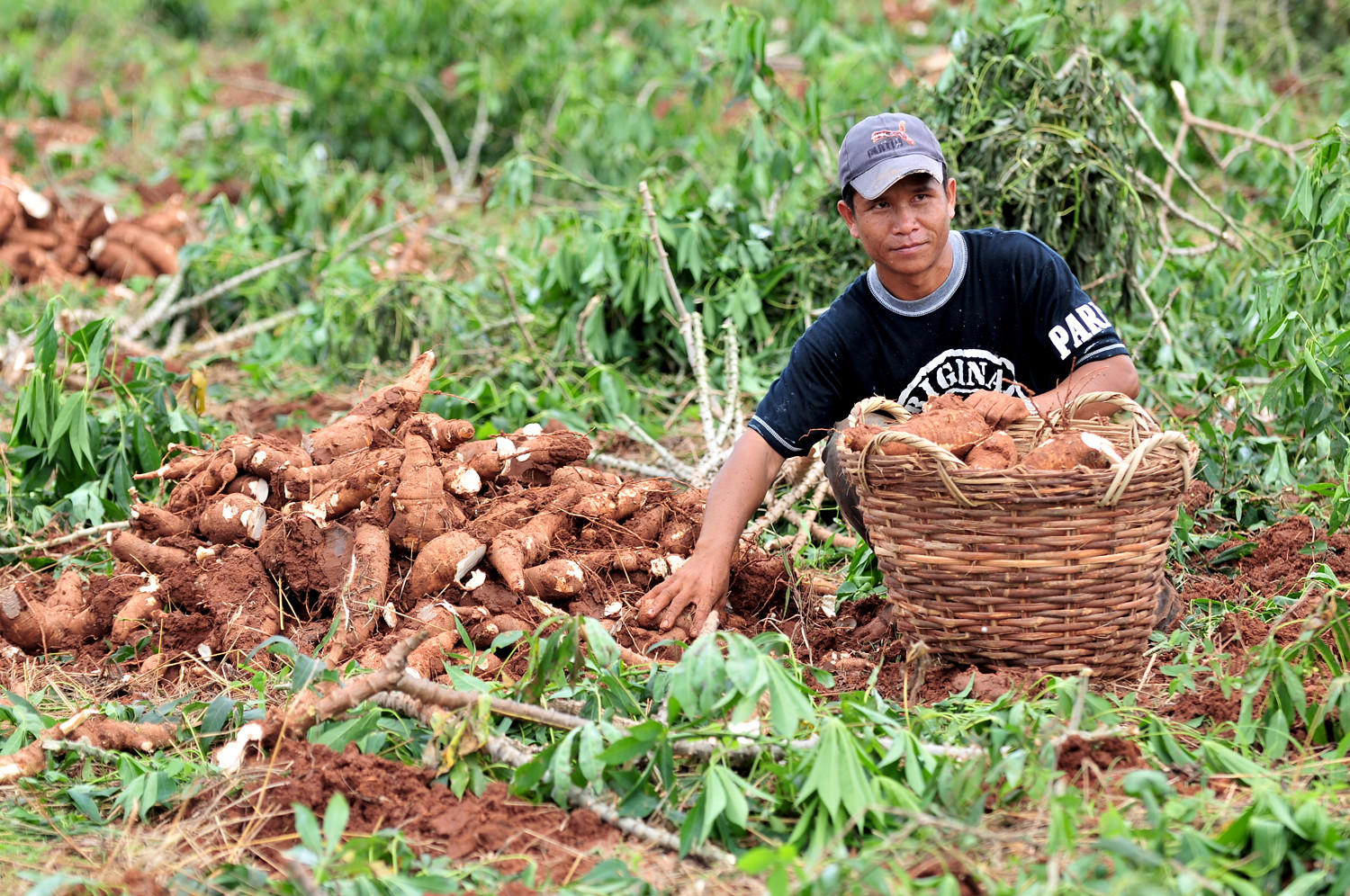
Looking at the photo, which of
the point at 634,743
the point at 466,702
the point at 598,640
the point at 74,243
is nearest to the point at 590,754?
the point at 634,743

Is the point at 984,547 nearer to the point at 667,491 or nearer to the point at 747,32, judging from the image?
the point at 667,491

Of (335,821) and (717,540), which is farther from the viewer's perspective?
(717,540)

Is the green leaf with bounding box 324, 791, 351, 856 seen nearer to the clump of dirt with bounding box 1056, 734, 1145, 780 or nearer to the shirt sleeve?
the clump of dirt with bounding box 1056, 734, 1145, 780

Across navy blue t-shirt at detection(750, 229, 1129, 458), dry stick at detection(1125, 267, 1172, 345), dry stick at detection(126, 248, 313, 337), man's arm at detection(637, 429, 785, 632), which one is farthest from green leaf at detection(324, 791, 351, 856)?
dry stick at detection(126, 248, 313, 337)

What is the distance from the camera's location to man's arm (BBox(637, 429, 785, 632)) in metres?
2.49

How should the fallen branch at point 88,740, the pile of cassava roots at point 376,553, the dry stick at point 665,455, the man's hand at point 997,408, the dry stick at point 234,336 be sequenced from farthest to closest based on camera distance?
the dry stick at point 234,336 → the dry stick at point 665,455 → the pile of cassava roots at point 376,553 → the man's hand at point 997,408 → the fallen branch at point 88,740

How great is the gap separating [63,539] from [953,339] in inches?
90.6

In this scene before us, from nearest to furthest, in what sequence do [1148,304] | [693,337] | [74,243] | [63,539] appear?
[63,539]
[693,337]
[1148,304]
[74,243]

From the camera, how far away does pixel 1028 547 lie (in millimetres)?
2082

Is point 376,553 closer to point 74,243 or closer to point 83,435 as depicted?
point 83,435

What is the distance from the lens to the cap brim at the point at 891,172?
2.49 meters

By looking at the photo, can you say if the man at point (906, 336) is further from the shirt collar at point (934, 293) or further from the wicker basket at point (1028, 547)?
the wicker basket at point (1028, 547)

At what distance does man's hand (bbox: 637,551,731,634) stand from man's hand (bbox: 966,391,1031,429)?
0.61 metres

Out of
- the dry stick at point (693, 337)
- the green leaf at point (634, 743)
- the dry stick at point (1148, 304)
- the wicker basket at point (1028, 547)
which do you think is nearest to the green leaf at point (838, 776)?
the green leaf at point (634, 743)
